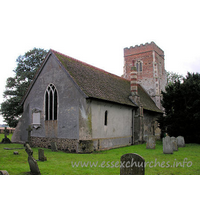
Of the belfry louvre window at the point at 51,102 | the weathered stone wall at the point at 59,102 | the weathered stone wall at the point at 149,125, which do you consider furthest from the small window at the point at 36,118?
the weathered stone wall at the point at 149,125

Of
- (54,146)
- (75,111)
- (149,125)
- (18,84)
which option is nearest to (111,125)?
(75,111)

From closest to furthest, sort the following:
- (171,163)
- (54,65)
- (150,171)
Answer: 1. (150,171)
2. (171,163)
3. (54,65)

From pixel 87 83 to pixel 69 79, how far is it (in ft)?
5.23

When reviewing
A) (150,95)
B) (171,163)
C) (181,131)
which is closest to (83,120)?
(171,163)

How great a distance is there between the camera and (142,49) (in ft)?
107

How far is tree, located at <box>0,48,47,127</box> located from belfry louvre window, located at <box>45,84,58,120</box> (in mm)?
14127

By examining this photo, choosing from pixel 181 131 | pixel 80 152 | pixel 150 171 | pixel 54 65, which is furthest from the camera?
pixel 181 131

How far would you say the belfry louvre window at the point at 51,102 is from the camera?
17109 millimetres

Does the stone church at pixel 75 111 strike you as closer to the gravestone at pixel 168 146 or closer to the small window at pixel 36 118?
the small window at pixel 36 118

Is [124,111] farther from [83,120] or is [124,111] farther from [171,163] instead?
[171,163]

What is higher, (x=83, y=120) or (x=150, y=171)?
(x=83, y=120)

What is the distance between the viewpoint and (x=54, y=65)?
17531 millimetres

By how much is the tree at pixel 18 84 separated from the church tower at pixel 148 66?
1452cm

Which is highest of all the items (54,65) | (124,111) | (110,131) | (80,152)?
(54,65)
